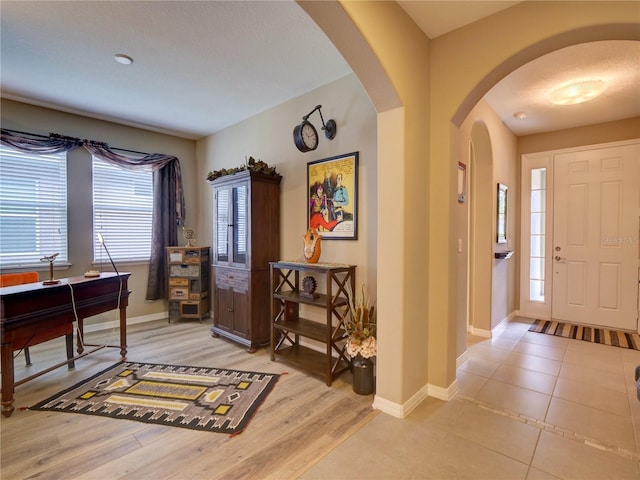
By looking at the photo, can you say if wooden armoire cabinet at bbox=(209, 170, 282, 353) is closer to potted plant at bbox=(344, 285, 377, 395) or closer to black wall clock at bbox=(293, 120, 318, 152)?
black wall clock at bbox=(293, 120, 318, 152)

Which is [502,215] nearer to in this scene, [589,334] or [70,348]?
[589,334]

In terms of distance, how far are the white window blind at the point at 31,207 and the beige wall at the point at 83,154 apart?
0.10 metres

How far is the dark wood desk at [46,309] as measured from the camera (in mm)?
2176

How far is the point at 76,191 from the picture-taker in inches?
154

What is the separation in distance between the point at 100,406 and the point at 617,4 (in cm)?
402

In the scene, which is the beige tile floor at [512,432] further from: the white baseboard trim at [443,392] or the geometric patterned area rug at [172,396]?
the geometric patterned area rug at [172,396]

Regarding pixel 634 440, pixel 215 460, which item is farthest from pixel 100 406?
pixel 634 440

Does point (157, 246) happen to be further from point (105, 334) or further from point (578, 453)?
point (578, 453)

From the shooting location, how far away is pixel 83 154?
3.98 meters

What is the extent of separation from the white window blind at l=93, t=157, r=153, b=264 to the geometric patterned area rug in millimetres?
1881

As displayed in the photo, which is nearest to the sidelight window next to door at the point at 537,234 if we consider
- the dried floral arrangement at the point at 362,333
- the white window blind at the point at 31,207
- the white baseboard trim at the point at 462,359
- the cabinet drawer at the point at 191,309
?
the white baseboard trim at the point at 462,359

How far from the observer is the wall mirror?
12.8ft

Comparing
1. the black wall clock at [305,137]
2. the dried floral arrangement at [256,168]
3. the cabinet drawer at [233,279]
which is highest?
the black wall clock at [305,137]

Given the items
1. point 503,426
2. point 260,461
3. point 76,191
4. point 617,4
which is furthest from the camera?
point 76,191
